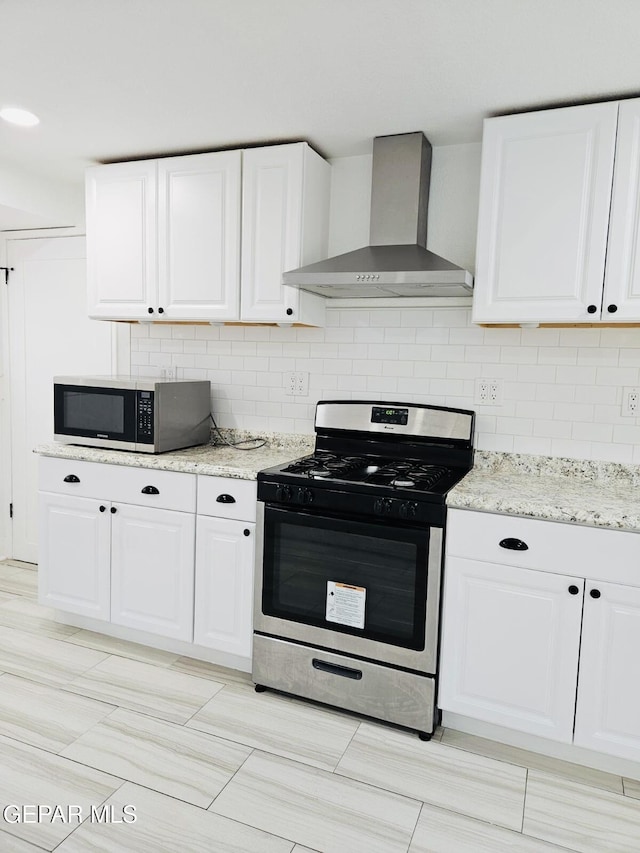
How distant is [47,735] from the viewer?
7.41ft

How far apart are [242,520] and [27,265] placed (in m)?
2.43

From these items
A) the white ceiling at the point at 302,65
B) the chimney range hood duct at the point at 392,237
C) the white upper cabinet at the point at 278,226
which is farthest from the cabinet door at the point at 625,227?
the white upper cabinet at the point at 278,226

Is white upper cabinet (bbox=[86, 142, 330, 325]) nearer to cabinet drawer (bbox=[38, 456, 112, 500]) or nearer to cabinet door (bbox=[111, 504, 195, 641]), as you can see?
cabinet drawer (bbox=[38, 456, 112, 500])

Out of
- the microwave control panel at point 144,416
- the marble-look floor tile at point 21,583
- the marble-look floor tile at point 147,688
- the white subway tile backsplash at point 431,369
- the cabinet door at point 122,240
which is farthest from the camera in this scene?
the marble-look floor tile at point 21,583

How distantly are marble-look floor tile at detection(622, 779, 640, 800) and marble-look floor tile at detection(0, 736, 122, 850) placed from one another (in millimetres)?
1675

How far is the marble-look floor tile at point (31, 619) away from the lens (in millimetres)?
3100

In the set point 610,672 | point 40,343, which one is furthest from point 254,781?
point 40,343

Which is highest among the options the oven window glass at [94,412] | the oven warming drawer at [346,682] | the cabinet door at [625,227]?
the cabinet door at [625,227]

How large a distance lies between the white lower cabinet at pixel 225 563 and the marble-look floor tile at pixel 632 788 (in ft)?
4.75

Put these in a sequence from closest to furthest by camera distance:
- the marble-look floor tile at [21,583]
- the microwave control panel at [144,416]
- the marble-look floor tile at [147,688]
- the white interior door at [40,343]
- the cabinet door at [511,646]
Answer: the cabinet door at [511,646] < the marble-look floor tile at [147,688] < the microwave control panel at [144,416] < the marble-look floor tile at [21,583] < the white interior door at [40,343]

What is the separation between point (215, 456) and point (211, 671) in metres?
0.96

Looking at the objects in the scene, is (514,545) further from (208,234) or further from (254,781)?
(208,234)

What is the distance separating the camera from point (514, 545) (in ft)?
7.03

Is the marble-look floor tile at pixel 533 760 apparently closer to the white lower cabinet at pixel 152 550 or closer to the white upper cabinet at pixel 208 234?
the white lower cabinet at pixel 152 550
